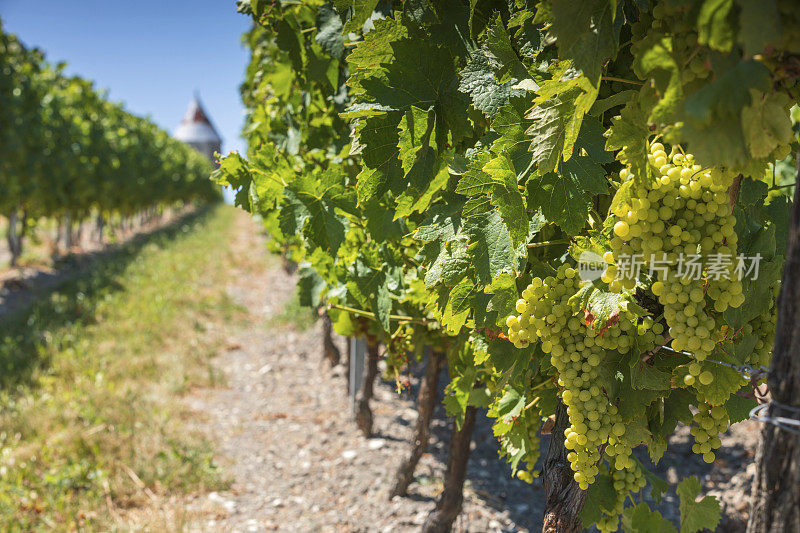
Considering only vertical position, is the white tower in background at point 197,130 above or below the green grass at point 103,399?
above

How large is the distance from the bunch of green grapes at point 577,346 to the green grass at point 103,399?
3.13 meters

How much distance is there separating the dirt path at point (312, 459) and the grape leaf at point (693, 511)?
2.15 m

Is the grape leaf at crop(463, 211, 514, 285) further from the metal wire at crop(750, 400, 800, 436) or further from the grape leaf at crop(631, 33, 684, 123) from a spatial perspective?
the metal wire at crop(750, 400, 800, 436)

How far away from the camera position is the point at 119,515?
11.9ft

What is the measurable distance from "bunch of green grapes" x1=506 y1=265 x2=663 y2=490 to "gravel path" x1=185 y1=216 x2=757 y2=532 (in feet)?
5.34

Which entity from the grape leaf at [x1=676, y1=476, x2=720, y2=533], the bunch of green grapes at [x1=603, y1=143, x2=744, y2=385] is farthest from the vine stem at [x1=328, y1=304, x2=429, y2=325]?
the bunch of green grapes at [x1=603, y1=143, x2=744, y2=385]

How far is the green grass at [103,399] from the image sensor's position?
3770mm

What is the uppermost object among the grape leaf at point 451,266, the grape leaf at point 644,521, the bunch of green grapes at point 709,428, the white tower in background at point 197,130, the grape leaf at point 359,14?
the white tower in background at point 197,130

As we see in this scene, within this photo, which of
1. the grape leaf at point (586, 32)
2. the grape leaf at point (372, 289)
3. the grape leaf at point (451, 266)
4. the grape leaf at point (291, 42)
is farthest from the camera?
the grape leaf at point (291, 42)

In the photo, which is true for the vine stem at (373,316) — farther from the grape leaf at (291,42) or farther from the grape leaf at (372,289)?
the grape leaf at (291,42)

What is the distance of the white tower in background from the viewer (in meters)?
72.1


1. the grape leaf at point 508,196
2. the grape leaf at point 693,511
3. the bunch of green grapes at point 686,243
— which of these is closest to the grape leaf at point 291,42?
the grape leaf at point 508,196

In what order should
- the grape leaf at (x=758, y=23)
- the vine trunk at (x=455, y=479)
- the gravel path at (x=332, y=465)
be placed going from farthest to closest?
1. the gravel path at (x=332, y=465)
2. the vine trunk at (x=455, y=479)
3. the grape leaf at (x=758, y=23)

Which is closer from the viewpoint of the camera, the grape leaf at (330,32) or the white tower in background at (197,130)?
the grape leaf at (330,32)
